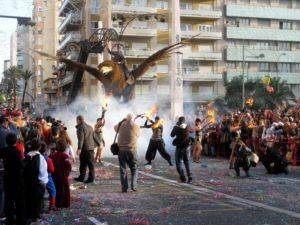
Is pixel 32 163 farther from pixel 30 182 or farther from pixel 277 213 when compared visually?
pixel 277 213

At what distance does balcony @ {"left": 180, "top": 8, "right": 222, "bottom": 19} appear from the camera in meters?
64.2

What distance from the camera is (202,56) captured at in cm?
6538

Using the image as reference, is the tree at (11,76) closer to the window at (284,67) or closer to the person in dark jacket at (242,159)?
the window at (284,67)

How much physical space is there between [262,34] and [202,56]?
450 inches

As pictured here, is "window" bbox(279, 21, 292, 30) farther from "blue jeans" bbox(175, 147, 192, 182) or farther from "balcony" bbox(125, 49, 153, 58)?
"blue jeans" bbox(175, 147, 192, 182)

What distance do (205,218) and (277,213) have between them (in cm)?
138

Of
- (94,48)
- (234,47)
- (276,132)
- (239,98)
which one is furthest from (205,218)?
(234,47)

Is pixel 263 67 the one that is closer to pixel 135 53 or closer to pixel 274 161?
pixel 135 53

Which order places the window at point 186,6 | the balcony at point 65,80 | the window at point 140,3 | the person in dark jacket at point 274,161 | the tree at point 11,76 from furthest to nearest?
the tree at point 11,76
the window at point 186,6
the balcony at point 65,80
the window at point 140,3
the person in dark jacket at point 274,161

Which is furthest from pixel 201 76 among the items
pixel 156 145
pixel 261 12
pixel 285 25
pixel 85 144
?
pixel 85 144

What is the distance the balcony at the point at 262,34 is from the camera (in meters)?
70.2

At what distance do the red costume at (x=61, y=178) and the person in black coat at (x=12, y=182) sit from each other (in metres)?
1.73

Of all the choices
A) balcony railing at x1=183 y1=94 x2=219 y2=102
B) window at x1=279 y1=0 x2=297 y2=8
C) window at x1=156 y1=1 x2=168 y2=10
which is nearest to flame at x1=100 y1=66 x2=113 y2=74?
window at x1=156 y1=1 x2=168 y2=10

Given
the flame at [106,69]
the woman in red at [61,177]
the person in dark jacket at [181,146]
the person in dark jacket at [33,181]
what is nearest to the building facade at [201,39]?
the flame at [106,69]
